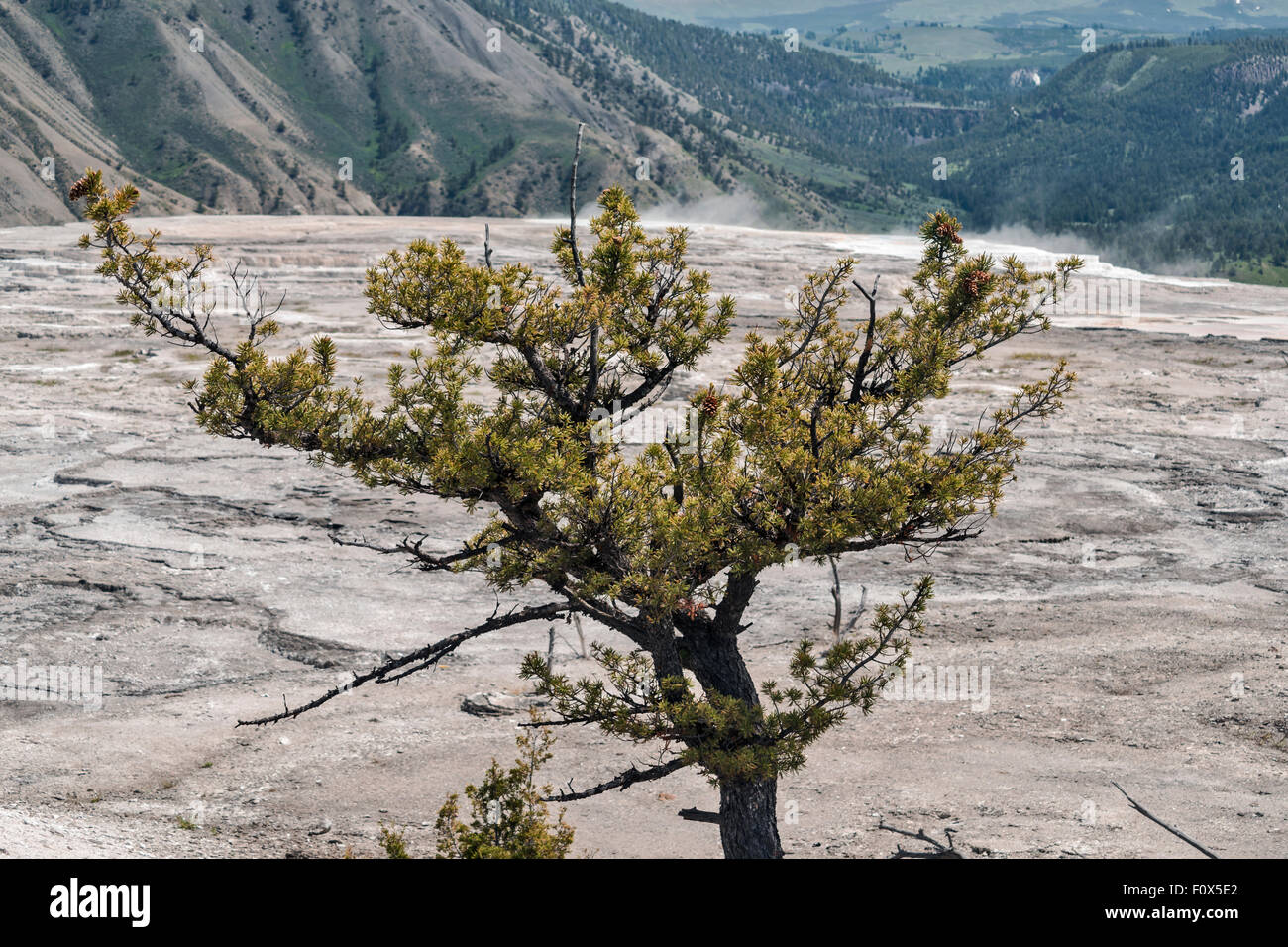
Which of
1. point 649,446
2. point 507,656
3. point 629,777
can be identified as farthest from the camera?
point 507,656

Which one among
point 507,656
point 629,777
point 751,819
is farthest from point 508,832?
point 507,656

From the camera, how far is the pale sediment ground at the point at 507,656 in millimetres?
14484

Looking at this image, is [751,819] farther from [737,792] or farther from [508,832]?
[508,832]

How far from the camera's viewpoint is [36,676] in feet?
Result: 59.8

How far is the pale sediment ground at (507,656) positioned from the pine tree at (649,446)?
5002 millimetres

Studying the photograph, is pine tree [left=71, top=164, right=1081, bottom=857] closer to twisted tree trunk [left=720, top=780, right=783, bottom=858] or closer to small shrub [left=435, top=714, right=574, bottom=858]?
twisted tree trunk [left=720, top=780, right=783, bottom=858]

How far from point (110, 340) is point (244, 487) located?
2472cm

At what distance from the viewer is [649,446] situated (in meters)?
9.34

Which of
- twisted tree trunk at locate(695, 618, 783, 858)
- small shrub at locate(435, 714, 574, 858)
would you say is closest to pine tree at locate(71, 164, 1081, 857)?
twisted tree trunk at locate(695, 618, 783, 858)

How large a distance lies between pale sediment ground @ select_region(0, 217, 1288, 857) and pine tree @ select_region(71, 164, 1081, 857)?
16.4ft

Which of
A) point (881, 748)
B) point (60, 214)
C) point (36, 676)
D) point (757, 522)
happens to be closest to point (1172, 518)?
point (881, 748)

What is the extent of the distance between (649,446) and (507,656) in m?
12.1

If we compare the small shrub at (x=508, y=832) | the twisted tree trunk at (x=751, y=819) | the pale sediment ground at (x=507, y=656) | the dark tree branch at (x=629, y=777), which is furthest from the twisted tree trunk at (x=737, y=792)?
the pale sediment ground at (x=507, y=656)

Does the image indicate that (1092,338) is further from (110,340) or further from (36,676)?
(36,676)
